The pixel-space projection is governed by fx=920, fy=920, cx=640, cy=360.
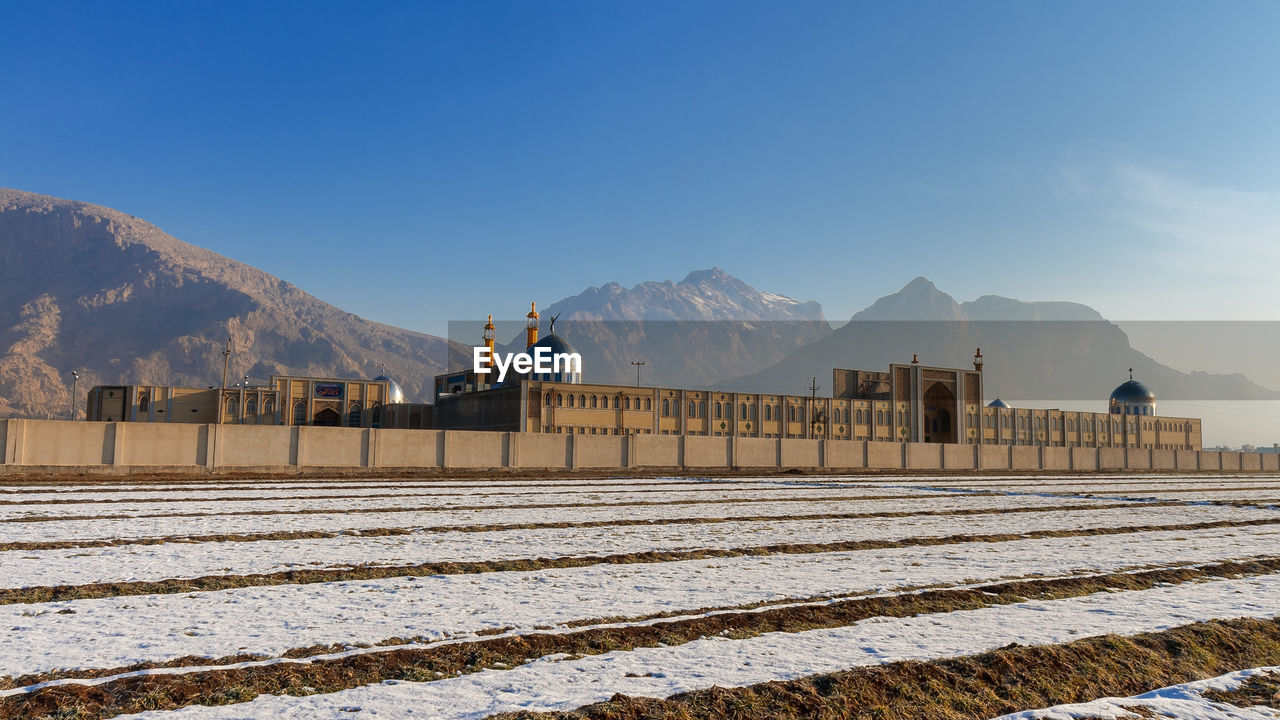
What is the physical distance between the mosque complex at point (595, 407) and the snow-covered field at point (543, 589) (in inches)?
2371

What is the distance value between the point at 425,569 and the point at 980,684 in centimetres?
747

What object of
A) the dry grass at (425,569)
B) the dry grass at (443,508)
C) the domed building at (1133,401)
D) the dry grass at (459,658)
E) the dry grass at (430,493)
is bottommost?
the dry grass at (430,493)

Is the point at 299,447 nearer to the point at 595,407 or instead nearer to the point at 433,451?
the point at 433,451

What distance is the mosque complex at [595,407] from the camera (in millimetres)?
83250

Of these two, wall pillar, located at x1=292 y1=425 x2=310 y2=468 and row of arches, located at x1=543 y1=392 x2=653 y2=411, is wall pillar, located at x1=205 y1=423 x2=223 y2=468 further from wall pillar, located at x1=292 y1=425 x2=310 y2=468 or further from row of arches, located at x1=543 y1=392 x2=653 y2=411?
row of arches, located at x1=543 y1=392 x2=653 y2=411

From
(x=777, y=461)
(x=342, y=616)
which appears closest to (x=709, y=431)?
(x=777, y=461)

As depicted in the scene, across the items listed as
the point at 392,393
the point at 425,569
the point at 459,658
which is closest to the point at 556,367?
the point at 392,393

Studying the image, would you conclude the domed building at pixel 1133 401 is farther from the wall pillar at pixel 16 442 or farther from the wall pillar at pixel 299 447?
the wall pillar at pixel 16 442

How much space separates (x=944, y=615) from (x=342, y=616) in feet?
19.9

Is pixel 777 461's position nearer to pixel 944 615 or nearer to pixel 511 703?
pixel 944 615

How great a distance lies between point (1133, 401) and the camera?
134 meters

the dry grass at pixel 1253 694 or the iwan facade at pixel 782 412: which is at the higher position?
the iwan facade at pixel 782 412

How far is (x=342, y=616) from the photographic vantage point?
9.10 metres

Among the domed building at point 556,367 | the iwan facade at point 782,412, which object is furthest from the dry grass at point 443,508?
the domed building at point 556,367
